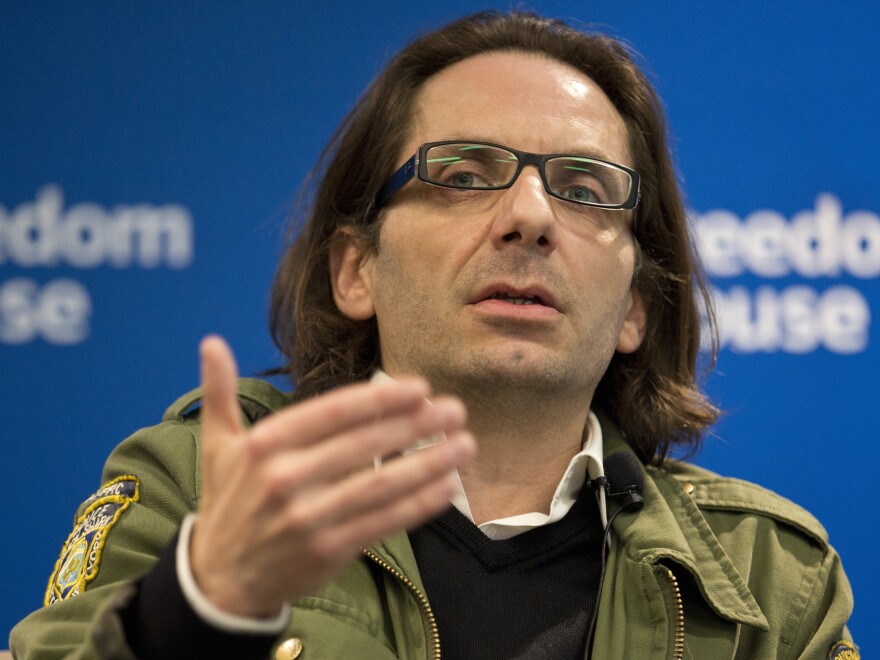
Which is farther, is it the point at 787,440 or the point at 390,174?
the point at 787,440

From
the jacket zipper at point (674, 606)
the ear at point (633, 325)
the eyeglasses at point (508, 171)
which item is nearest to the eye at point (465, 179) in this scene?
the eyeglasses at point (508, 171)

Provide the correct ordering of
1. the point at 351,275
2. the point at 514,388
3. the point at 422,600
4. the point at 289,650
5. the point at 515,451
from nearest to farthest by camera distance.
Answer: the point at 289,650 → the point at 422,600 → the point at 514,388 → the point at 515,451 → the point at 351,275

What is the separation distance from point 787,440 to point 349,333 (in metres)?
1.30

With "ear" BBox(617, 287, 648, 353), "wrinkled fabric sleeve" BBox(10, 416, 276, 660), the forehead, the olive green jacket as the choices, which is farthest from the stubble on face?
"wrinkled fabric sleeve" BBox(10, 416, 276, 660)

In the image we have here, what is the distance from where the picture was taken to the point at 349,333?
208 cm

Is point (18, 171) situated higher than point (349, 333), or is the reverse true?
point (18, 171)

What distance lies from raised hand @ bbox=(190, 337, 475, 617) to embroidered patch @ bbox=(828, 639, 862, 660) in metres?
1.16

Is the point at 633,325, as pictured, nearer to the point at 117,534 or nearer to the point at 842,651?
the point at 842,651

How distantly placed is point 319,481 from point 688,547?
1.06 meters

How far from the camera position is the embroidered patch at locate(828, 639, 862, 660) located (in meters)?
1.76

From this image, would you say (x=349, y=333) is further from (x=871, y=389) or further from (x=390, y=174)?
(x=871, y=389)

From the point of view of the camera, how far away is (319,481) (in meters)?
0.89

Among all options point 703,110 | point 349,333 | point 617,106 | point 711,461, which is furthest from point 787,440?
point 349,333

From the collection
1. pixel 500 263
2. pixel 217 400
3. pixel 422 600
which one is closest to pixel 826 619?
pixel 422 600
